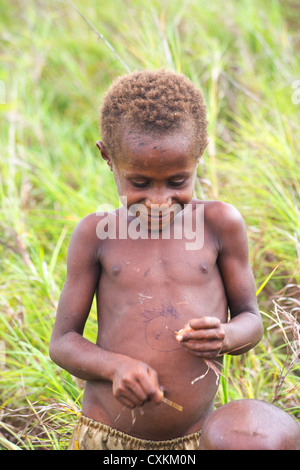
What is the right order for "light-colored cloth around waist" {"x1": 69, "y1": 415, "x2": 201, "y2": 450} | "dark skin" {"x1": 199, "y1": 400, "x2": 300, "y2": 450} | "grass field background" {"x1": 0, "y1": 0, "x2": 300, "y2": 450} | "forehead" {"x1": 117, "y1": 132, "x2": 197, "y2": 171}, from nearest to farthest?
1. "dark skin" {"x1": 199, "y1": 400, "x2": 300, "y2": 450}
2. "forehead" {"x1": 117, "y1": 132, "x2": 197, "y2": 171}
3. "light-colored cloth around waist" {"x1": 69, "y1": 415, "x2": 201, "y2": 450}
4. "grass field background" {"x1": 0, "y1": 0, "x2": 300, "y2": 450}

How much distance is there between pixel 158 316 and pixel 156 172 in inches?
15.9

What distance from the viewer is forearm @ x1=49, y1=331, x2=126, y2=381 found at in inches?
63.2

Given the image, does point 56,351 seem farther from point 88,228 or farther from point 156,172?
point 156,172

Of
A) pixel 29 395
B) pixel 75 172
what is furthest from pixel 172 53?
pixel 29 395

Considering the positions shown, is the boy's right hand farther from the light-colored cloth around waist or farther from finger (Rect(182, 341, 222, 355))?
the light-colored cloth around waist

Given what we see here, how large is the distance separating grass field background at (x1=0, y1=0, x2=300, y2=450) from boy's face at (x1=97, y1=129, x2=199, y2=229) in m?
0.57

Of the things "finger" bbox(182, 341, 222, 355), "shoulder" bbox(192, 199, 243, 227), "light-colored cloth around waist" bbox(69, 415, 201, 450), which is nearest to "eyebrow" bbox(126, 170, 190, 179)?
"shoulder" bbox(192, 199, 243, 227)

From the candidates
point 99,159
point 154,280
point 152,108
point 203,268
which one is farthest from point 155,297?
point 99,159

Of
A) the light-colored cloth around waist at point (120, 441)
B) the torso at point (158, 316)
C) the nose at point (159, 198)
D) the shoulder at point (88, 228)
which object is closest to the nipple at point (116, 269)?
the torso at point (158, 316)

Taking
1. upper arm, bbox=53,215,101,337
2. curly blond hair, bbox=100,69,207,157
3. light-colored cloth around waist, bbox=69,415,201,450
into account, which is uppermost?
curly blond hair, bbox=100,69,207,157

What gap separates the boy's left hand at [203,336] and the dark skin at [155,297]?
0.08 ft

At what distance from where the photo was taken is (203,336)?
1.49 meters

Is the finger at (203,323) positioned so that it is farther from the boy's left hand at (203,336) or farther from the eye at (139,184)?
the eye at (139,184)
